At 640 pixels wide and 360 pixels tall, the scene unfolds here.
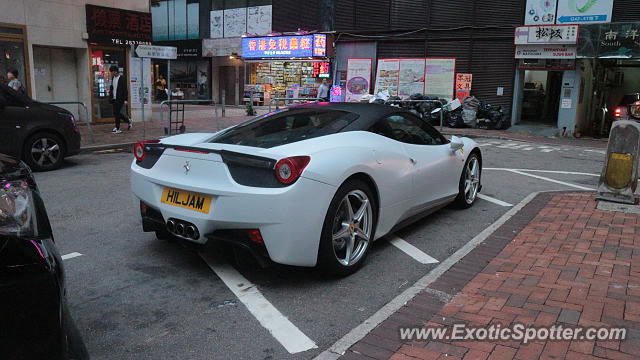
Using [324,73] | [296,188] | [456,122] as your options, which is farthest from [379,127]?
[324,73]

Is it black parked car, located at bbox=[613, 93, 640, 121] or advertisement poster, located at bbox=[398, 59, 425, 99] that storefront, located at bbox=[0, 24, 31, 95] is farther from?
black parked car, located at bbox=[613, 93, 640, 121]

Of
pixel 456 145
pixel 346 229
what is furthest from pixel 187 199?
pixel 456 145

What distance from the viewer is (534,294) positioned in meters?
3.70

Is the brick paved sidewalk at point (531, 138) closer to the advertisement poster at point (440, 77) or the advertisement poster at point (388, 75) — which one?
the advertisement poster at point (440, 77)

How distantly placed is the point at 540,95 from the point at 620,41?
4902 mm

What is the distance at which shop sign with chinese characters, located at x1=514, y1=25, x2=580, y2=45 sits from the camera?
16880 mm

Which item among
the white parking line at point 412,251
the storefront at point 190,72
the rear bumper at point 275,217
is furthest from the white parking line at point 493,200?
the storefront at point 190,72

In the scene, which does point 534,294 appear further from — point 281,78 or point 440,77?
point 281,78

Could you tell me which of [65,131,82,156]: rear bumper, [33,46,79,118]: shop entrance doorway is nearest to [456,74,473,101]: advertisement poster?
[33,46,79,118]: shop entrance doorway

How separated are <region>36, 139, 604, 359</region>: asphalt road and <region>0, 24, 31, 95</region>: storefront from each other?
9.36 m

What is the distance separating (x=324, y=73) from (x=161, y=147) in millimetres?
21688

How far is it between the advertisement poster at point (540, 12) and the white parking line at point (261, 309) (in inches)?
Answer: 675

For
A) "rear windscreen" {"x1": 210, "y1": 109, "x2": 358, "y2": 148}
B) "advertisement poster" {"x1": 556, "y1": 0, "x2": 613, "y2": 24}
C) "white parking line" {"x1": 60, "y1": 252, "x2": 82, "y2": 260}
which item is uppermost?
"advertisement poster" {"x1": 556, "y1": 0, "x2": 613, "y2": 24}

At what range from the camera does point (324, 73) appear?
25375mm
